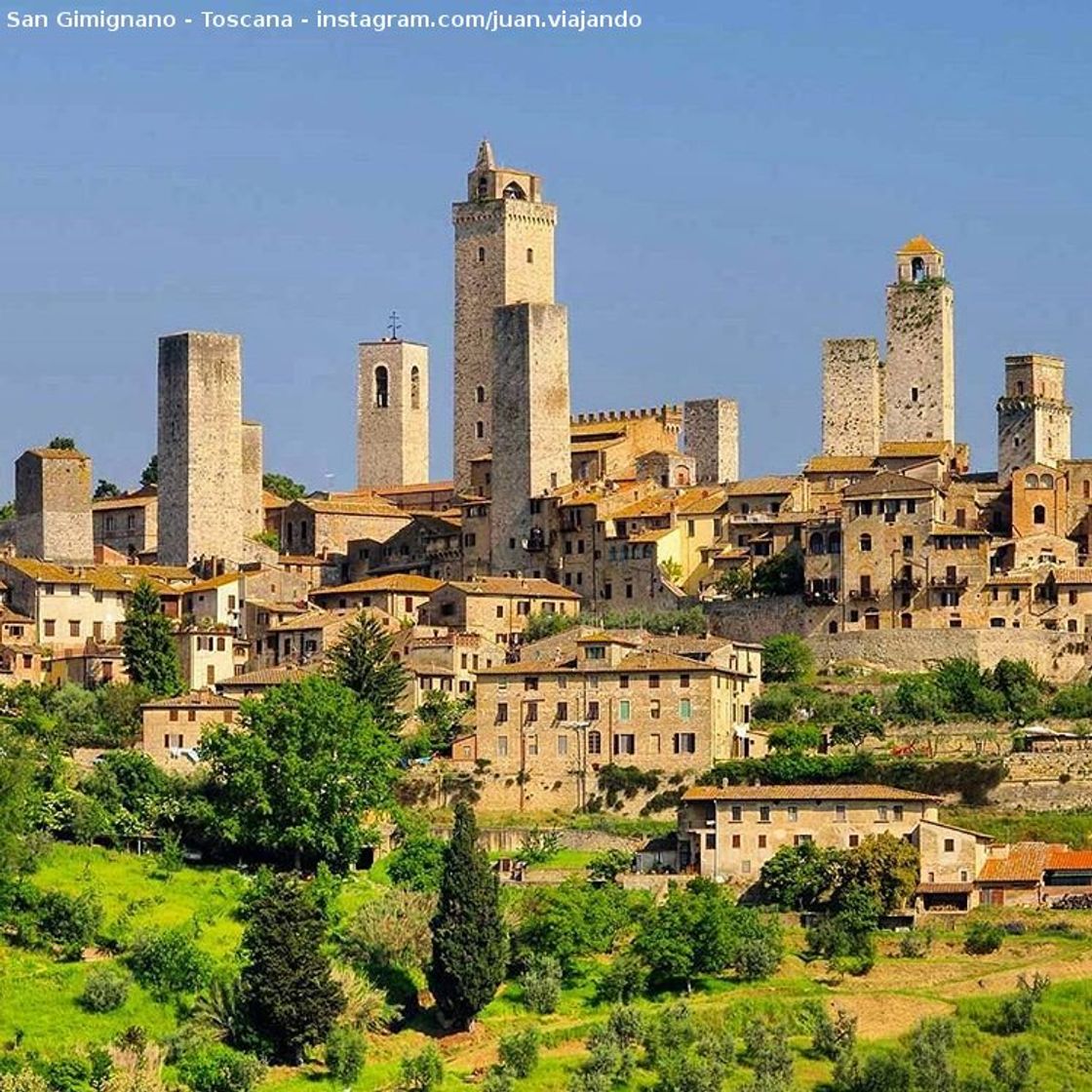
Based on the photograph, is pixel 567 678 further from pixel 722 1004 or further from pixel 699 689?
pixel 722 1004

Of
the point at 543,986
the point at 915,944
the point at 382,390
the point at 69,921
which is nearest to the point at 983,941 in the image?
the point at 915,944

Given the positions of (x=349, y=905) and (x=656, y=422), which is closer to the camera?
(x=349, y=905)

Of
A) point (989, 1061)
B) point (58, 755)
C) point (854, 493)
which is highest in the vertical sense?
point (854, 493)

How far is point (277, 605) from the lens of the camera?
323 ft

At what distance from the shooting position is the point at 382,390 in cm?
12025

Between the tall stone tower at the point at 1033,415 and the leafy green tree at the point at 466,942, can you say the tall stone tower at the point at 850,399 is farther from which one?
the leafy green tree at the point at 466,942

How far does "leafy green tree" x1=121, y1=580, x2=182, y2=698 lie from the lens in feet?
302

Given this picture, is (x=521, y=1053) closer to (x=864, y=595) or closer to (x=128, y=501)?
(x=864, y=595)

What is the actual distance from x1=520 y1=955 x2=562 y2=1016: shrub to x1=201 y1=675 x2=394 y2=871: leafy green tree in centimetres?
725

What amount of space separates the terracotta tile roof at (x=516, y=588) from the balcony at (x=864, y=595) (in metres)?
8.05

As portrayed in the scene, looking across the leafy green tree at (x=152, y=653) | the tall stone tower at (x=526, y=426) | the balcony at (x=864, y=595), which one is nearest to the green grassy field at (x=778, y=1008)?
the leafy green tree at (x=152, y=653)

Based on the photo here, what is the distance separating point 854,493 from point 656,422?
15419 millimetres

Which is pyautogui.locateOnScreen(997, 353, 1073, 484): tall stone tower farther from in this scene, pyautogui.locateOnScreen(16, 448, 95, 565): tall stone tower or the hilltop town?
pyautogui.locateOnScreen(16, 448, 95, 565): tall stone tower

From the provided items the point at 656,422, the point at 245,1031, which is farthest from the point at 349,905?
the point at 656,422
